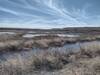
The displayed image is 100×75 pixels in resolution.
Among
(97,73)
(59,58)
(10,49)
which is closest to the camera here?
(97,73)

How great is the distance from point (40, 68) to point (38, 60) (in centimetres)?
78

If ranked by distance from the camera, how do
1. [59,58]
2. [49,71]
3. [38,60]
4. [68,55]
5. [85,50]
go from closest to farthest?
[49,71]
[38,60]
[59,58]
[68,55]
[85,50]

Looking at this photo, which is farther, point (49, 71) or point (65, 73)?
point (49, 71)

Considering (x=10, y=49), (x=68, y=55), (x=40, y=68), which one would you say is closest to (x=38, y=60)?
(x=40, y=68)

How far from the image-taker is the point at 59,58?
1736cm

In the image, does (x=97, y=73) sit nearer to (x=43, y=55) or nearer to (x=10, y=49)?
(x=43, y=55)

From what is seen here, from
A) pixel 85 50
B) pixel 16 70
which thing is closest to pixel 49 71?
pixel 16 70

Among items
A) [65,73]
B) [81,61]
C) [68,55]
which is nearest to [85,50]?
[68,55]

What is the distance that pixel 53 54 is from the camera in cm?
1809

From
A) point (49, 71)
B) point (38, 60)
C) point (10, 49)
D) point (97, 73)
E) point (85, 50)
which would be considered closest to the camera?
point (97, 73)

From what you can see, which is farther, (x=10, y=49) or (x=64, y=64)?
(x=10, y=49)

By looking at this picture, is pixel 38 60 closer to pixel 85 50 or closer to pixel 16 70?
A: pixel 16 70

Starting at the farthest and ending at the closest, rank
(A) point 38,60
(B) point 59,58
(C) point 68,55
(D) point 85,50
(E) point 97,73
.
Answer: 1. (D) point 85,50
2. (C) point 68,55
3. (B) point 59,58
4. (A) point 38,60
5. (E) point 97,73

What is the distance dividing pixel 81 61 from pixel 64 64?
1.16 meters
